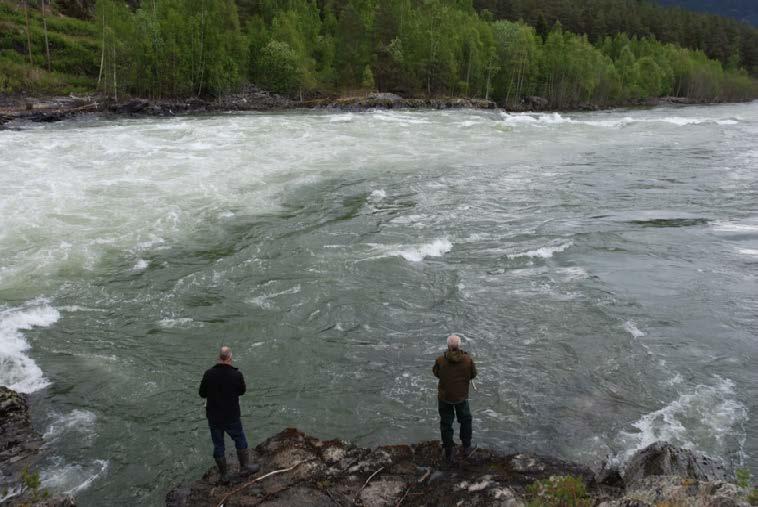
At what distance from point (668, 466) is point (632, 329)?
683cm

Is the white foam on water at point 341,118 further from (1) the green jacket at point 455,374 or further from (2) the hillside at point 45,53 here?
(1) the green jacket at point 455,374

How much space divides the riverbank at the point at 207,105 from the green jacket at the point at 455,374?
47.5 metres

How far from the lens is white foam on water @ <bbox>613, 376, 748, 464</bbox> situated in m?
10.2

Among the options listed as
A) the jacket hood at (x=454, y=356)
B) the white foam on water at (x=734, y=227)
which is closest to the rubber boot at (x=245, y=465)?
the jacket hood at (x=454, y=356)

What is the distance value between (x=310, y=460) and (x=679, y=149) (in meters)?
43.5

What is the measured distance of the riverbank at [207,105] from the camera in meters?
52.0

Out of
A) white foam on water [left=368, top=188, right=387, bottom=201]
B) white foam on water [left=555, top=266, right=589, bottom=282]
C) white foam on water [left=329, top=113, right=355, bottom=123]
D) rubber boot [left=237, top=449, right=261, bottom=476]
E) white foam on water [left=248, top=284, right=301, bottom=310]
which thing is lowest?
rubber boot [left=237, top=449, right=261, bottom=476]

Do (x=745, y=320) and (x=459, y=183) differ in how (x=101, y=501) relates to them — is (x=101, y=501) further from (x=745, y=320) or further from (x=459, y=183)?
(x=459, y=183)

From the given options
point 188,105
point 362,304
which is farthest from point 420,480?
point 188,105

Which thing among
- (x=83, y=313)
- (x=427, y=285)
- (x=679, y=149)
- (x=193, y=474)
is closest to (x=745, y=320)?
(x=427, y=285)

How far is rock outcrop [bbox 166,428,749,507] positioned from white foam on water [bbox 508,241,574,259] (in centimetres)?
1091

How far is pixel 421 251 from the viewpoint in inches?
771

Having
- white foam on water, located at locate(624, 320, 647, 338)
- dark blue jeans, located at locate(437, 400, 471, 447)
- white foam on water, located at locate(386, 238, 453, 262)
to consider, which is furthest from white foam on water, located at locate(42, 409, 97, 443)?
white foam on water, located at locate(624, 320, 647, 338)

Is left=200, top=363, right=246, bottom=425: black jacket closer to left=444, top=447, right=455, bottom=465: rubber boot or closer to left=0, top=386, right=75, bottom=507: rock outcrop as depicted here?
left=0, top=386, right=75, bottom=507: rock outcrop
